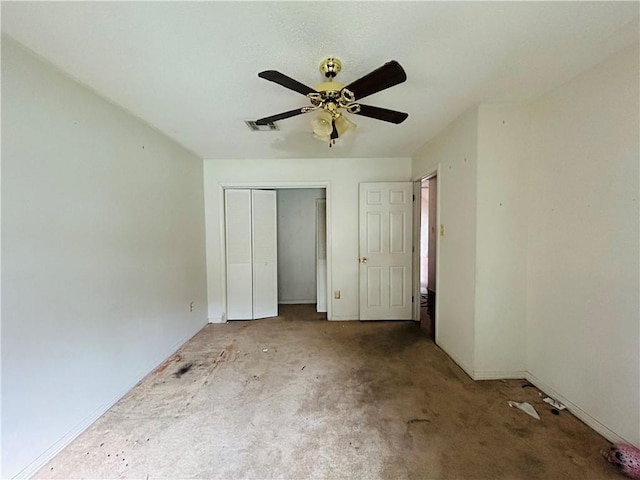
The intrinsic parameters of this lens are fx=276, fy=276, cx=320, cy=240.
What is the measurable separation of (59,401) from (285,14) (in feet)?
8.13

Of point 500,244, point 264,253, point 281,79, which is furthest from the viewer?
point 264,253

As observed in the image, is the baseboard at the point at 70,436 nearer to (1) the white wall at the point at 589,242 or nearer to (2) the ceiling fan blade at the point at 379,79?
(2) the ceiling fan blade at the point at 379,79

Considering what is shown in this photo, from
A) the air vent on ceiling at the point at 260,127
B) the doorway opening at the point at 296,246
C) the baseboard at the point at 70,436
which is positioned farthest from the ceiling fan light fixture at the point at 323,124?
the doorway opening at the point at 296,246

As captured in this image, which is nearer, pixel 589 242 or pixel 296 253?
pixel 589 242

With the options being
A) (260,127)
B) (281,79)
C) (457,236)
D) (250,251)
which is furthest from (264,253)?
(281,79)

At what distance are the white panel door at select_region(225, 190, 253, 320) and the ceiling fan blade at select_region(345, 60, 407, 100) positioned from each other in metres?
2.67

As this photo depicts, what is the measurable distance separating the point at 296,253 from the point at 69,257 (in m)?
3.53

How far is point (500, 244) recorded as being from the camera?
2307 mm

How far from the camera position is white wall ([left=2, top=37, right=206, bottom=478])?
1.42 metres

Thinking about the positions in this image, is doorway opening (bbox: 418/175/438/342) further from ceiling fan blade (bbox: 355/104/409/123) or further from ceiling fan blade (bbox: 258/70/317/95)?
ceiling fan blade (bbox: 258/70/317/95)

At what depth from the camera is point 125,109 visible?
2.24 meters

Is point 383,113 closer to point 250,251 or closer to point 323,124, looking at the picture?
point 323,124

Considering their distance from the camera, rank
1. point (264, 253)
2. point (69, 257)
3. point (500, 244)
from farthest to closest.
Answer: point (264, 253)
point (500, 244)
point (69, 257)

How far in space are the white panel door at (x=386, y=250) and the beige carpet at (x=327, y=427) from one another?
110 cm
